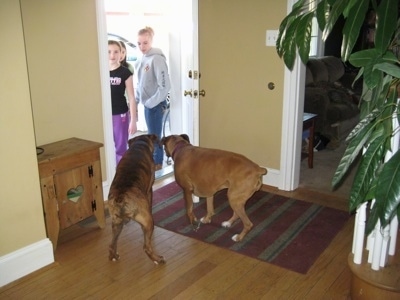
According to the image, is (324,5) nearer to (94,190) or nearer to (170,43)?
(94,190)

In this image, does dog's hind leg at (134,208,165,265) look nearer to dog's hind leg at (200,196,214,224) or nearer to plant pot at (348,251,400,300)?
dog's hind leg at (200,196,214,224)

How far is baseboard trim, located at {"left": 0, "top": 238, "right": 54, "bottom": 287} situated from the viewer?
2.23 m

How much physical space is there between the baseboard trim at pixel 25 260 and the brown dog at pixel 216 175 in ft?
3.25

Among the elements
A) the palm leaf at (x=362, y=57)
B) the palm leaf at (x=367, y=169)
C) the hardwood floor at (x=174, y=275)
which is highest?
the palm leaf at (x=362, y=57)

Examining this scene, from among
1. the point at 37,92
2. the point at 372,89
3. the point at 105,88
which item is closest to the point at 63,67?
the point at 37,92

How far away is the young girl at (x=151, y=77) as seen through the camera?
413 cm

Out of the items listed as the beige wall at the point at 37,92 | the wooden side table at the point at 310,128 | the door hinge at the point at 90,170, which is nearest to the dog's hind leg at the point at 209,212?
the door hinge at the point at 90,170

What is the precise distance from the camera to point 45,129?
2.83 meters

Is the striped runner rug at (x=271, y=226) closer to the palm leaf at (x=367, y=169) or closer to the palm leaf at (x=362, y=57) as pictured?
the palm leaf at (x=367, y=169)

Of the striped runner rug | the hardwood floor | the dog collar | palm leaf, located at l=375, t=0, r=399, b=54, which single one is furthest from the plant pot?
the dog collar

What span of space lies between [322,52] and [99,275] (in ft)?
19.1

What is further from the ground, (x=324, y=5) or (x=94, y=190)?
(x=324, y=5)

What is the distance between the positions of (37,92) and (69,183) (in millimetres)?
680

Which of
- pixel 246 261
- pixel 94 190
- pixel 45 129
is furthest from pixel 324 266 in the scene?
pixel 45 129
